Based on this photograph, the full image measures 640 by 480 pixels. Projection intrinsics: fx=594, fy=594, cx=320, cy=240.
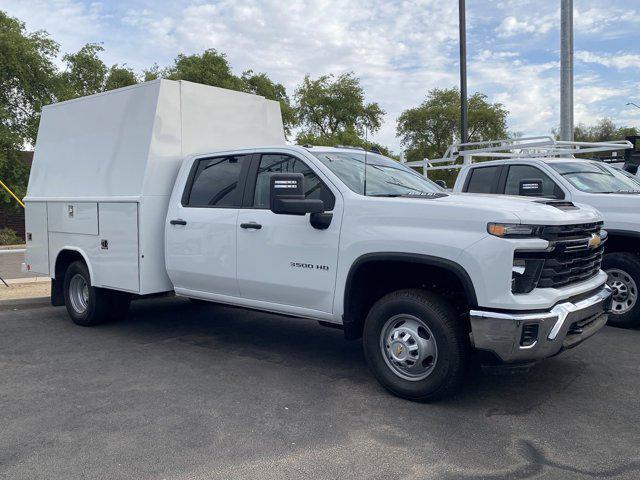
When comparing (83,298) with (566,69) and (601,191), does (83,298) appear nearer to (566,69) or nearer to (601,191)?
(601,191)

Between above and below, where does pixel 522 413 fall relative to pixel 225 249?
below

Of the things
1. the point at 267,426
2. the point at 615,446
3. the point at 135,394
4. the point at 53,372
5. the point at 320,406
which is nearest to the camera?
the point at 615,446

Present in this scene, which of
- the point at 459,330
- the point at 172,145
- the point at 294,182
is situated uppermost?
the point at 172,145

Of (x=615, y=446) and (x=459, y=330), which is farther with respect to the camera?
(x=459, y=330)

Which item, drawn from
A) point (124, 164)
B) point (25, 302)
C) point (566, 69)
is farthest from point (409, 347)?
point (566, 69)

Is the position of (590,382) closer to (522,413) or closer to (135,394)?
(522,413)

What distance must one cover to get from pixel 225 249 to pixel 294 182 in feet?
4.35

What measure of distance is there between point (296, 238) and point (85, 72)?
25.2 m

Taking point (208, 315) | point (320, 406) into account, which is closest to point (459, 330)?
point (320, 406)

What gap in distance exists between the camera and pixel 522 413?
4395 mm

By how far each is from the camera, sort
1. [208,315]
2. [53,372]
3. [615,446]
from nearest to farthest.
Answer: [615,446] → [53,372] → [208,315]

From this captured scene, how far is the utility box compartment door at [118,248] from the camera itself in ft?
21.0

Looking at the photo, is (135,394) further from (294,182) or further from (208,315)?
(208,315)

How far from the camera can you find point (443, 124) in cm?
4659
